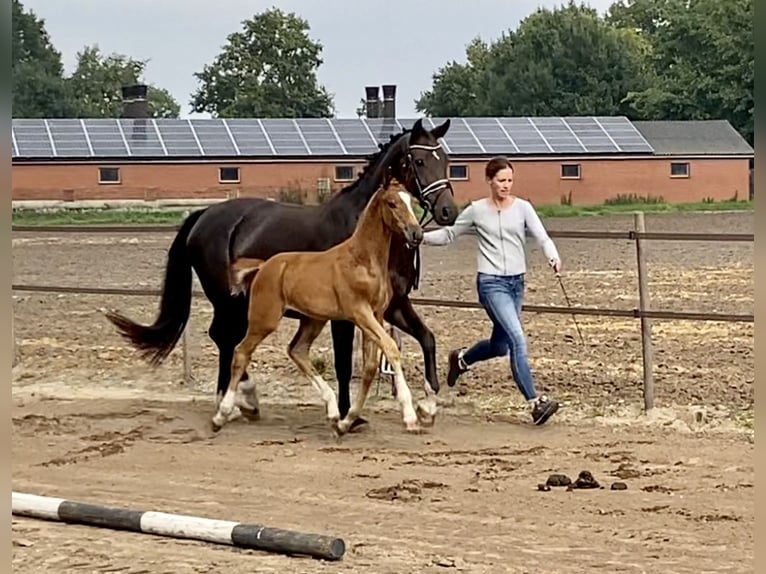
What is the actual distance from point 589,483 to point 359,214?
2.38 m

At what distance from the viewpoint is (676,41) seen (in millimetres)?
Answer: 43375

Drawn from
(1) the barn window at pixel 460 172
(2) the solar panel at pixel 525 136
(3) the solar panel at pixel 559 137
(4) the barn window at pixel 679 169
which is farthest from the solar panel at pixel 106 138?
(4) the barn window at pixel 679 169

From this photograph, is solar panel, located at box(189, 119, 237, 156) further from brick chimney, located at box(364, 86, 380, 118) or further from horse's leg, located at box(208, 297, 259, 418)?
horse's leg, located at box(208, 297, 259, 418)

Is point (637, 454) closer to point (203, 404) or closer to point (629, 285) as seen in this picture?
point (203, 404)

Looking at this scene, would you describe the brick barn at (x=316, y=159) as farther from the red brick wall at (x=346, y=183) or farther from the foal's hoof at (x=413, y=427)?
the foal's hoof at (x=413, y=427)

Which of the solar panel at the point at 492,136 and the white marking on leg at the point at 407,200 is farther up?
the solar panel at the point at 492,136

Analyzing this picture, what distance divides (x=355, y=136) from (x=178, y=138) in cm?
592

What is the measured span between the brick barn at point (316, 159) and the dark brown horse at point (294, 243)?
28.4 metres

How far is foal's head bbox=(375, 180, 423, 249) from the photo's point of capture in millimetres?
6188

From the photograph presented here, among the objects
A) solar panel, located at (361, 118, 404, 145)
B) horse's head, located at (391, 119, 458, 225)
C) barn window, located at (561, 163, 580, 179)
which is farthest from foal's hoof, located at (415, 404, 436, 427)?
barn window, located at (561, 163, 580, 179)

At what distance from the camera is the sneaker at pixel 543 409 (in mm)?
6883

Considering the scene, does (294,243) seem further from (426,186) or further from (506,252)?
(506,252)

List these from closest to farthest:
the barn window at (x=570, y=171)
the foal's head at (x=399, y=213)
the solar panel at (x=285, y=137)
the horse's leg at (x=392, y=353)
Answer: the foal's head at (x=399, y=213)
the horse's leg at (x=392, y=353)
the solar panel at (x=285, y=137)
the barn window at (x=570, y=171)

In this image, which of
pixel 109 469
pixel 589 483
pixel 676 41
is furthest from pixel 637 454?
pixel 676 41
